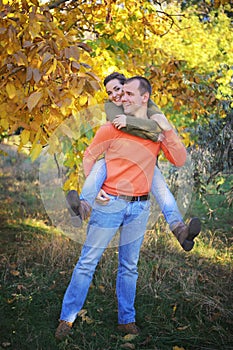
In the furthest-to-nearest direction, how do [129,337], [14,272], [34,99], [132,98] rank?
[14,272]
[129,337]
[132,98]
[34,99]

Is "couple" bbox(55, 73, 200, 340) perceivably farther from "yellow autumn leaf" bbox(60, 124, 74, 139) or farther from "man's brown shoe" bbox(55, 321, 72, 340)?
"yellow autumn leaf" bbox(60, 124, 74, 139)

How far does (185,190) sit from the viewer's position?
2.70 m

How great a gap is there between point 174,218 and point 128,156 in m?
0.40

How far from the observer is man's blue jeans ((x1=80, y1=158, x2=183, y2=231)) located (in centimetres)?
222

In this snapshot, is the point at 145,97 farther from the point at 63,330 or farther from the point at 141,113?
the point at 63,330

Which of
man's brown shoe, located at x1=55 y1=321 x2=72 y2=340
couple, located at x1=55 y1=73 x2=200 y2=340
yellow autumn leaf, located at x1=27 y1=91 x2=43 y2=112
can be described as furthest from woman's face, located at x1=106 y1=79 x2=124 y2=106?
man's brown shoe, located at x1=55 y1=321 x2=72 y2=340

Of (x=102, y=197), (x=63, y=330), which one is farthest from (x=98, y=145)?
(x=63, y=330)

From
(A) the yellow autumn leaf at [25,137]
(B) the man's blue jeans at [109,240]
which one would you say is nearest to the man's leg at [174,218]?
(B) the man's blue jeans at [109,240]

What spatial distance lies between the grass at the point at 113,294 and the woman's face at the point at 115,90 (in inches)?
57.9

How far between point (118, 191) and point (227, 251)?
2428 millimetres

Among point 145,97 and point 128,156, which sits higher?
point 145,97

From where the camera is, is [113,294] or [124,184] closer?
[124,184]

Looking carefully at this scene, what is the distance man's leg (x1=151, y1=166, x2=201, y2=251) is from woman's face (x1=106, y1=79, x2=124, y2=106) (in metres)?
0.46

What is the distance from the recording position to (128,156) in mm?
2275
